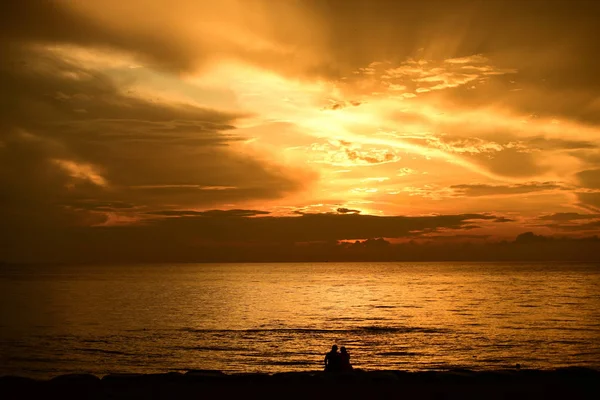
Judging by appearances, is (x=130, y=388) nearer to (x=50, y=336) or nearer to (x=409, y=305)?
(x=50, y=336)

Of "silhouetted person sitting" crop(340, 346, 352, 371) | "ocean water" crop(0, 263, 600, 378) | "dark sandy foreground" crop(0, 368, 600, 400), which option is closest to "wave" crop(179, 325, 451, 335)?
"ocean water" crop(0, 263, 600, 378)

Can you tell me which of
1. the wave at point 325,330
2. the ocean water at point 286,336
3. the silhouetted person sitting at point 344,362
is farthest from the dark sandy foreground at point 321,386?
the wave at point 325,330

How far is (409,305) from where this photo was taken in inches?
3282

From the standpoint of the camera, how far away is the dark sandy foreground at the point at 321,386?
19.5m

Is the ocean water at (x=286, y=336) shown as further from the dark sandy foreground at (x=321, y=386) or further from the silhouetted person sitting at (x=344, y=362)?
the dark sandy foreground at (x=321, y=386)

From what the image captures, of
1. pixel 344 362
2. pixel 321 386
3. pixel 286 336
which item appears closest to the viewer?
pixel 321 386

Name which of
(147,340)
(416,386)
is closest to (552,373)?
(416,386)

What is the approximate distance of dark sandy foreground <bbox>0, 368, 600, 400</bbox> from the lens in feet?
64.0

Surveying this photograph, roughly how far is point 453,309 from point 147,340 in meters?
43.1

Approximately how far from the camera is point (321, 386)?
69.4 ft

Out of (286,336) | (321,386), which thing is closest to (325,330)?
(286,336)

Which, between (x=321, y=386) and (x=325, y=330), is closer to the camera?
(x=321, y=386)

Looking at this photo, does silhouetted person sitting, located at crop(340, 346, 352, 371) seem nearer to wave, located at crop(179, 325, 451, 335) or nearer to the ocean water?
the ocean water

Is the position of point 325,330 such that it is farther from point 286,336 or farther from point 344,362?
point 344,362
